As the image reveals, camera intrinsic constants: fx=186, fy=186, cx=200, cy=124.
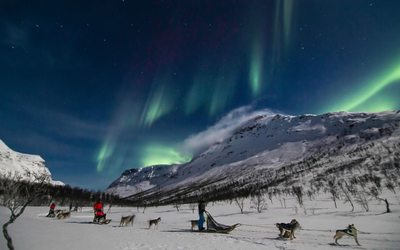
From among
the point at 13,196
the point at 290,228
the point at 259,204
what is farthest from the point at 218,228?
the point at 259,204

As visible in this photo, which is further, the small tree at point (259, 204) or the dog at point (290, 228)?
the small tree at point (259, 204)

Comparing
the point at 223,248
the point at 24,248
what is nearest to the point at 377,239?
the point at 223,248

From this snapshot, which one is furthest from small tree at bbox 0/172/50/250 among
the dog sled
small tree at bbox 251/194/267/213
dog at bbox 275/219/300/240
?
small tree at bbox 251/194/267/213

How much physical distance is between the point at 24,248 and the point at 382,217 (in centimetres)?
2703

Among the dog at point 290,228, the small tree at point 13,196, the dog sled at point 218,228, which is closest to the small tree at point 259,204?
the dog sled at point 218,228

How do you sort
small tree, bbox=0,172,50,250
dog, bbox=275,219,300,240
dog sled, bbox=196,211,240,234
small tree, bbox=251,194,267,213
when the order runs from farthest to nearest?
small tree, bbox=251,194,267,213 → dog sled, bbox=196,211,240,234 → dog, bbox=275,219,300,240 → small tree, bbox=0,172,50,250

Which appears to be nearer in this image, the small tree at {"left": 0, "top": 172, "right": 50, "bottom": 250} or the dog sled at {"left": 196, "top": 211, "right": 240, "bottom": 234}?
the small tree at {"left": 0, "top": 172, "right": 50, "bottom": 250}

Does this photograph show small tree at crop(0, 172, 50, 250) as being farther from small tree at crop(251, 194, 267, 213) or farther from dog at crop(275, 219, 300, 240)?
small tree at crop(251, 194, 267, 213)

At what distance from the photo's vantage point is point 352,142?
161 m

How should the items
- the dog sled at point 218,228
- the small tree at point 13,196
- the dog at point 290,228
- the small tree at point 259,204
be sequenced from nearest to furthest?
1. the small tree at point 13,196
2. the dog at point 290,228
3. the dog sled at point 218,228
4. the small tree at point 259,204

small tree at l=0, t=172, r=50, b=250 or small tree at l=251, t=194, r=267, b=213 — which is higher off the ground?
small tree at l=0, t=172, r=50, b=250

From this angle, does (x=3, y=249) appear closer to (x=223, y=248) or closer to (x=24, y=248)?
(x=24, y=248)

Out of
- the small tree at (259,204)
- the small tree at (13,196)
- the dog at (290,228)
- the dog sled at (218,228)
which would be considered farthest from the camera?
the small tree at (259,204)

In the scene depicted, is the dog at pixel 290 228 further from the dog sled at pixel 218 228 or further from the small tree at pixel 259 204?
the small tree at pixel 259 204
